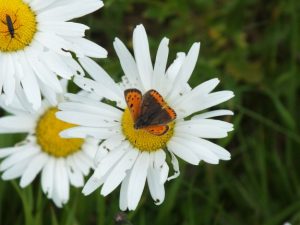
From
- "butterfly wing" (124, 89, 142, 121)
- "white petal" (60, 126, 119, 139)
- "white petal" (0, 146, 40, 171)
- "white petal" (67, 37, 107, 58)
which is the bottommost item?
"white petal" (0, 146, 40, 171)

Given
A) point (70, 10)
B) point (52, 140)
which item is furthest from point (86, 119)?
point (52, 140)

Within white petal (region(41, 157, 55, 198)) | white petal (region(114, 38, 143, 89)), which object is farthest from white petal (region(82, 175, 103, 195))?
white petal (region(41, 157, 55, 198))

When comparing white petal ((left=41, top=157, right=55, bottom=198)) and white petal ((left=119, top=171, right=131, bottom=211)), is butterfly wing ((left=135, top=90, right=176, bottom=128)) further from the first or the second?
white petal ((left=41, top=157, right=55, bottom=198))

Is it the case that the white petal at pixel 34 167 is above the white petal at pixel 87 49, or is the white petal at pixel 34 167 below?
below

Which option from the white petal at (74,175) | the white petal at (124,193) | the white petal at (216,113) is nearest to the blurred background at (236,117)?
the white petal at (74,175)

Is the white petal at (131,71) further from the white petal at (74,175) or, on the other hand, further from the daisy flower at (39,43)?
the white petal at (74,175)

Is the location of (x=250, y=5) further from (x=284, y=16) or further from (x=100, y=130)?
(x=100, y=130)
